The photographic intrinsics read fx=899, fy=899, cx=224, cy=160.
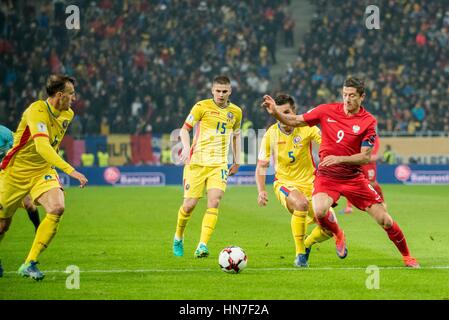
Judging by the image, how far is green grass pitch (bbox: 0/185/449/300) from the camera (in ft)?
29.4

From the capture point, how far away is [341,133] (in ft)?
34.7

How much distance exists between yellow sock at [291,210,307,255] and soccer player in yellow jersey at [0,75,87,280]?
2.99 metres

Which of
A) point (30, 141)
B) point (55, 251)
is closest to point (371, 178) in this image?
point (55, 251)

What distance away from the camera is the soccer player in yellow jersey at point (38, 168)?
32.1 feet

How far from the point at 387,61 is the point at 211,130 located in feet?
84.9

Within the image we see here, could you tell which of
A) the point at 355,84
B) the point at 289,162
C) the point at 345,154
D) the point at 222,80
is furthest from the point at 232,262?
the point at 222,80

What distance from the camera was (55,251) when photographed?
42.1ft

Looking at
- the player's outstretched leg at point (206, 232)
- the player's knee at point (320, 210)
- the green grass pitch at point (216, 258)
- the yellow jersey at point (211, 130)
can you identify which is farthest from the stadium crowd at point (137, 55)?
the player's knee at point (320, 210)

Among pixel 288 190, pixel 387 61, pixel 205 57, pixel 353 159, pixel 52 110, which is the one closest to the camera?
pixel 52 110

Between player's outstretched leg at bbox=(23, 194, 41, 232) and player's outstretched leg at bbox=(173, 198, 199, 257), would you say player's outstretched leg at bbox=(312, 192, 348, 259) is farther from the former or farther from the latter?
player's outstretched leg at bbox=(23, 194, 41, 232)

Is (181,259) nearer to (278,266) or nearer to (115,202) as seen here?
(278,266)

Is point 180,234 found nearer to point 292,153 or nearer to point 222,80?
point 292,153

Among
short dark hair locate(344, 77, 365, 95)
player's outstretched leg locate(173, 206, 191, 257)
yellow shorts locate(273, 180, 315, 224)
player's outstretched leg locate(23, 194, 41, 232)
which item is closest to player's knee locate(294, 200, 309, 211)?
yellow shorts locate(273, 180, 315, 224)

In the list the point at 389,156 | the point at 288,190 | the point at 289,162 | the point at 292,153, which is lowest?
the point at 389,156
